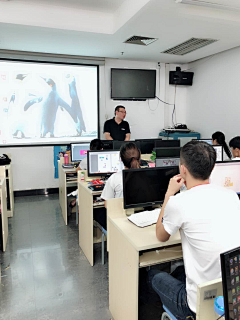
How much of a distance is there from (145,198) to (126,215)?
8.3 inches

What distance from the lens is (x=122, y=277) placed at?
1.83 meters

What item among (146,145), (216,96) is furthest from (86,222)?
(216,96)

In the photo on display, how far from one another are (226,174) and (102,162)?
1579 mm

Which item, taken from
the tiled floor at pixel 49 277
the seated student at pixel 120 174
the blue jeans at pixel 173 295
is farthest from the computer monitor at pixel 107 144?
the blue jeans at pixel 173 295

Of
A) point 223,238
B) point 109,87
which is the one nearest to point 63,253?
point 223,238

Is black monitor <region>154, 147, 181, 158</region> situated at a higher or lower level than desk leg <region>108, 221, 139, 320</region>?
higher

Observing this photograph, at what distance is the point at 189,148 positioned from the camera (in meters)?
1.45

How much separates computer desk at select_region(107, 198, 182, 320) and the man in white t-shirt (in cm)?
25

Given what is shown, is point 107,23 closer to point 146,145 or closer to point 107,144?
point 107,144

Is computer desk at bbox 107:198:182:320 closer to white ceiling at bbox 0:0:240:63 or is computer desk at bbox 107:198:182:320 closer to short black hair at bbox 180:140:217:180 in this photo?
short black hair at bbox 180:140:217:180

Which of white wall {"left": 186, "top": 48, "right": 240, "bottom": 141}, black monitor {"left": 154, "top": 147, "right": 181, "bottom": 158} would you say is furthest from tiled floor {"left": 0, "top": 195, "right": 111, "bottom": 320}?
white wall {"left": 186, "top": 48, "right": 240, "bottom": 141}

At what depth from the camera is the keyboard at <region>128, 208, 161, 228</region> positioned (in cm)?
192

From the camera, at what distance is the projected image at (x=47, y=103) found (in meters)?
5.27

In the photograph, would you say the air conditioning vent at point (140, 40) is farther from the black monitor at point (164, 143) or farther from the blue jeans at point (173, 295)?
the blue jeans at point (173, 295)
